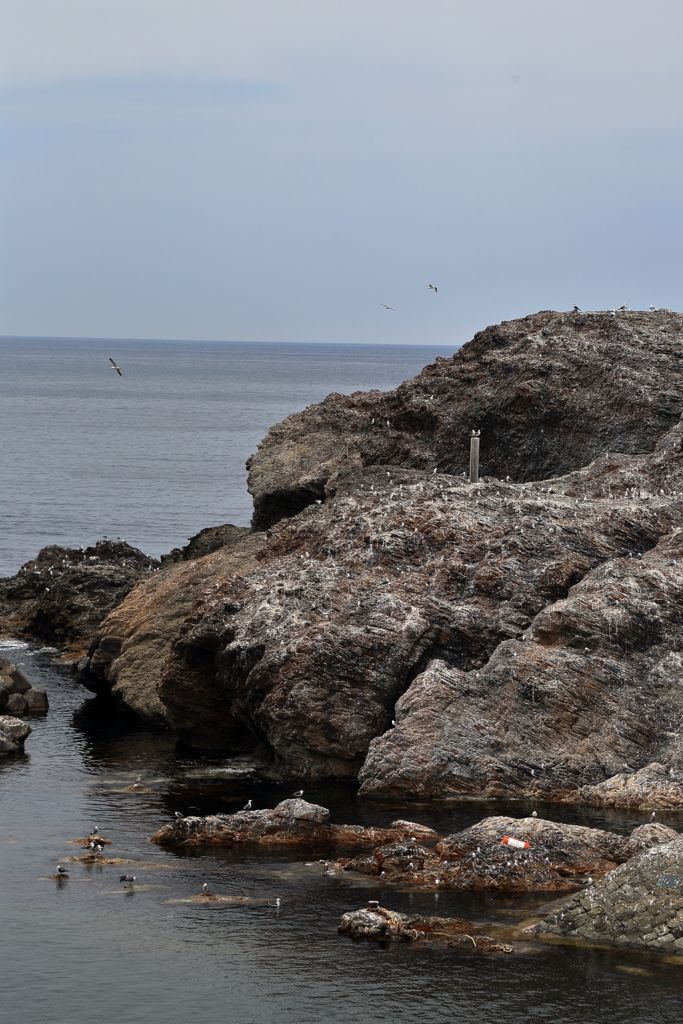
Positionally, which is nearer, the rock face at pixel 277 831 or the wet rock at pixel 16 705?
the rock face at pixel 277 831

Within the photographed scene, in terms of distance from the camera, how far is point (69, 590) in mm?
74375

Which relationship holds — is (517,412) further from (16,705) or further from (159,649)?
(16,705)

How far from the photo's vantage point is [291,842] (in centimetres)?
3975

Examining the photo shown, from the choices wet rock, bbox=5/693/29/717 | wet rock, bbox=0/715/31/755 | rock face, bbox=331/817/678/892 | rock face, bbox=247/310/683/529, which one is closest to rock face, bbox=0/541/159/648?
rock face, bbox=247/310/683/529

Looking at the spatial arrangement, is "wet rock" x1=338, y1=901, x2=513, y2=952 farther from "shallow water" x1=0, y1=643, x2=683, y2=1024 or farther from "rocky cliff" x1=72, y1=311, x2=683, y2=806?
"rocky cliff" x1=72, y1=311, x2=683, y2=806

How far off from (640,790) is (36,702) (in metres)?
27.9

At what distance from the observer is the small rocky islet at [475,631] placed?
141 feet

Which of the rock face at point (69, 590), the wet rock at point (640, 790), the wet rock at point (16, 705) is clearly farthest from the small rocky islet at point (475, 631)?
the wet rock at point (16, 705)

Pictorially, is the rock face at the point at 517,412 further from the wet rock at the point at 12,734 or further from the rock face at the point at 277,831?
the rock face at the point at 277,831

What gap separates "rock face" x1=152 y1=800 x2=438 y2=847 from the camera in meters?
39.6

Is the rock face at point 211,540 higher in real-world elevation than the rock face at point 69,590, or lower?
higher

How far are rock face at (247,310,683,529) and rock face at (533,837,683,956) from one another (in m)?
34.1

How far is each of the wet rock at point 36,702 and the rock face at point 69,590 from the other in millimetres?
12715

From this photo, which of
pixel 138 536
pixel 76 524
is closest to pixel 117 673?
pixel 138 536
